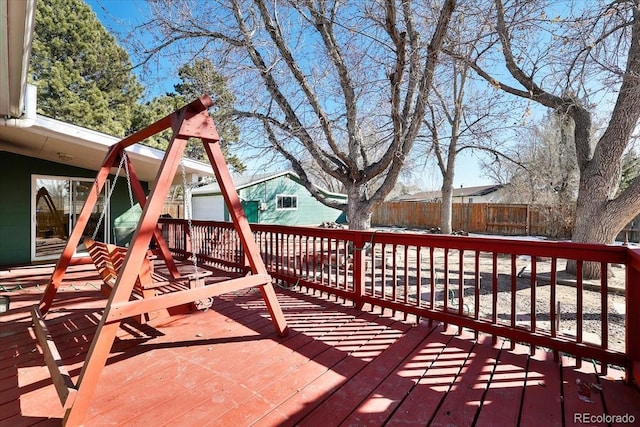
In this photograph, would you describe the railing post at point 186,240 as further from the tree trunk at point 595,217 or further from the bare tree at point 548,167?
the bare tree at point 548,167

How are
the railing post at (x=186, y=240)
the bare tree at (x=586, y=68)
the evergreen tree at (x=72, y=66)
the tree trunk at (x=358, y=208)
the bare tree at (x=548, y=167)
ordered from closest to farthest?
the bare tree at (x=586, y=68) → the railing post at (x=186, y=240) → the tree trunk at (x=358, y=208) → the evergreen tree at (x=72, y=66) → the bare tree at (x=548, y=167)

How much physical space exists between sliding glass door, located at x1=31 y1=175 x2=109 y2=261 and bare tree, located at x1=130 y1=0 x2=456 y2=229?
350 cm

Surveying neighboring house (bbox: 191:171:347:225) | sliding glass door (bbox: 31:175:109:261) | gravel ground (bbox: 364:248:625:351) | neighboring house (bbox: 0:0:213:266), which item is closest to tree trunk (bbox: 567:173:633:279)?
gravel ground (bbox: 364:248:625:351)

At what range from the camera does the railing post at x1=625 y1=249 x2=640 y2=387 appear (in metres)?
2.01

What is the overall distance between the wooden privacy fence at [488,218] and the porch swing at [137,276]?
54.8ft

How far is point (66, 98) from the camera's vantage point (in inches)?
542

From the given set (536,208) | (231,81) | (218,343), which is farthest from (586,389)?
(536,208)

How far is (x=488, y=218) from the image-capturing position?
17734mm

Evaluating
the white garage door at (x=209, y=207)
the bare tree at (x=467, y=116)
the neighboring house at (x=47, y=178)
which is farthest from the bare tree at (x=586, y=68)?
the white garage door at (x=209, y=207)

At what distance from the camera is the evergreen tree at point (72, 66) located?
13.3 m

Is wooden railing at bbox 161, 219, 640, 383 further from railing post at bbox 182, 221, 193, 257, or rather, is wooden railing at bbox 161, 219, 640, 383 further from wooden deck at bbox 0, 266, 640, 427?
wooden deck at bbox 0, 266, 640, 427

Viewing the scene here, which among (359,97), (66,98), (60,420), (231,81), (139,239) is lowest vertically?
(60,420)

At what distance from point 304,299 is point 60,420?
8.36 feet

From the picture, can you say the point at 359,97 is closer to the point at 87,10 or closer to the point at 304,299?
the point at 304,299
